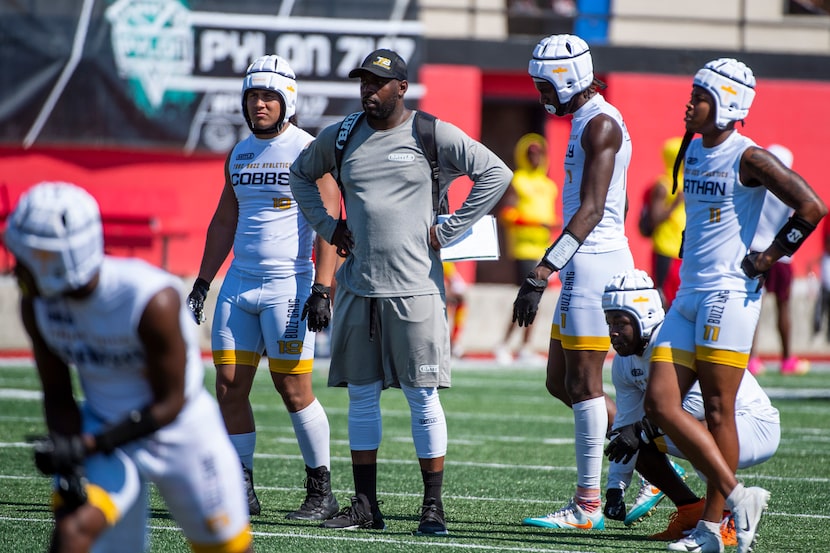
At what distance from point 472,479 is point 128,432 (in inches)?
171

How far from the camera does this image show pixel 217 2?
1877 cm

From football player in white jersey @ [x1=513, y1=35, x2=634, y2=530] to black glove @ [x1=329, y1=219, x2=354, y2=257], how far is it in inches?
34.1

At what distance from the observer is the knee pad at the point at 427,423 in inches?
242

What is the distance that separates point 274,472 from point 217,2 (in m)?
12.0

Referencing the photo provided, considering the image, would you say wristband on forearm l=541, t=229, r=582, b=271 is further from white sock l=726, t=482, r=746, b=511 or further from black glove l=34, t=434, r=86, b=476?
black glove l=34, t=434, r=86, b=476

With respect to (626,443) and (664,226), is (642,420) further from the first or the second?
(664,226)

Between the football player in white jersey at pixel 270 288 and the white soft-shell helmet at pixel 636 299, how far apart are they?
1459 mm

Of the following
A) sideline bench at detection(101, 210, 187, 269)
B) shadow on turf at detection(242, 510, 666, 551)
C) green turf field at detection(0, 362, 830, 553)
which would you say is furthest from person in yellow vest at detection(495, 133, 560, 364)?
shadow on turf at detection(242, 510, 666, 551)

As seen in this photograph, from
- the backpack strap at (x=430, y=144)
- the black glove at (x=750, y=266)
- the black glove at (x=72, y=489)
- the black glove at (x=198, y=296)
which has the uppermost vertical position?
the backpack strap at (x=430, y=144)

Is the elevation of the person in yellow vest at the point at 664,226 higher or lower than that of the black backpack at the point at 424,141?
lower

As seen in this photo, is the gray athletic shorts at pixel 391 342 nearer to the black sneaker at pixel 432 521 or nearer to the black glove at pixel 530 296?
the black glove at pixel 530 296

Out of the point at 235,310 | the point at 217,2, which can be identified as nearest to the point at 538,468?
the point at 235,310

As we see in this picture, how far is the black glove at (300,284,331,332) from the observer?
6.27 m

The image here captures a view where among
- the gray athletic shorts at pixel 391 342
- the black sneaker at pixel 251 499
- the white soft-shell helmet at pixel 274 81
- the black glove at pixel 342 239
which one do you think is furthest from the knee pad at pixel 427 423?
the white soft-shell helmet at pixel 274 81
